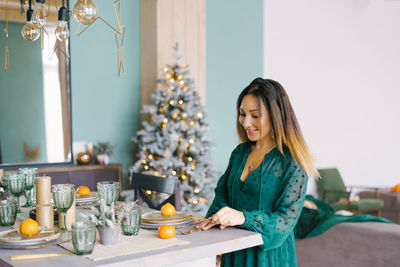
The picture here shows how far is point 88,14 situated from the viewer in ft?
6.38

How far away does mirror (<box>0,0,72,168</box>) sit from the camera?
4320 millimetres

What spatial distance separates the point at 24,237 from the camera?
1639 millimetres

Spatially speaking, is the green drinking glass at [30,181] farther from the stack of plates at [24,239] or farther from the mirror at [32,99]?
the mirror at [32,99]

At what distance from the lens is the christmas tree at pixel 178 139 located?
4.52 meters

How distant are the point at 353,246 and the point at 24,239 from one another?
2.70m

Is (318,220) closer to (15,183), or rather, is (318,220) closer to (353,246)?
(353,246)

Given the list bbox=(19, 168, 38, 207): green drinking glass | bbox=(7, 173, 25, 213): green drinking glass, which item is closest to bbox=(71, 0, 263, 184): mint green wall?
bbox=(19, 168, 38, 207): green drinking glass

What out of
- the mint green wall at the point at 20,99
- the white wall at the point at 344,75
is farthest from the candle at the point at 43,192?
the white wall at the point at 344,75

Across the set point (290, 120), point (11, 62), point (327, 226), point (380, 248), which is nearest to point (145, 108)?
point (11, 62)

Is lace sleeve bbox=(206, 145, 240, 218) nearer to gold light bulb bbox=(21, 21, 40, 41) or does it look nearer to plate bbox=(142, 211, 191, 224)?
plate bbox=(142, 211, 191, 224)

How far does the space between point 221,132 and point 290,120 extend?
3.89m

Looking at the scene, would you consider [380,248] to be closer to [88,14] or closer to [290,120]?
[290,120]

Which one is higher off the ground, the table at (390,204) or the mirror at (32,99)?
the mirror at (32,99)

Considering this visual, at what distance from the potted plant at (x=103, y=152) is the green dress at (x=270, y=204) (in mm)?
2734
